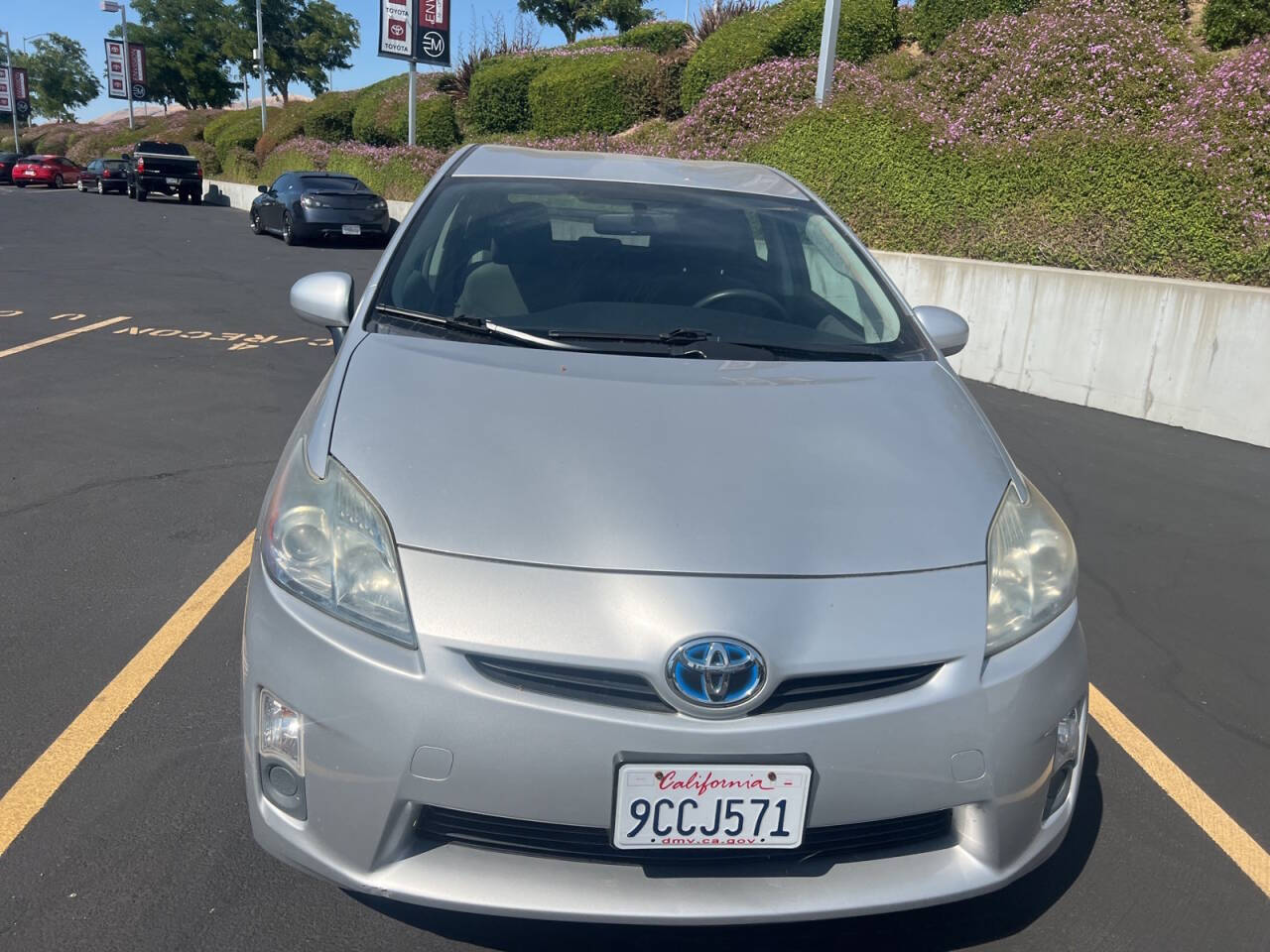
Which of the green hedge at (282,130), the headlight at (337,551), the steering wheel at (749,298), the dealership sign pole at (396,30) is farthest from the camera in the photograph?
the green hedge at (282,130)

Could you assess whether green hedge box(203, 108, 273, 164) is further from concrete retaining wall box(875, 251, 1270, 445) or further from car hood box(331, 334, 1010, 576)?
car hood box(331, 334, 1010, 576)

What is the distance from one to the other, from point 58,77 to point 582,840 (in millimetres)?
104658

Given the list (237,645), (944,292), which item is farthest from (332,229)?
(237,645)

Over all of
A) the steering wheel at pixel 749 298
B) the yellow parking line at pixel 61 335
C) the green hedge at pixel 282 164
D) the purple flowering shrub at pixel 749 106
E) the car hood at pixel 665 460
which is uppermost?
the purple flowering shrub at pixel 749 106

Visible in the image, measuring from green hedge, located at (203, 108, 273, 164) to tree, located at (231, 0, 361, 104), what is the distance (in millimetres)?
20129

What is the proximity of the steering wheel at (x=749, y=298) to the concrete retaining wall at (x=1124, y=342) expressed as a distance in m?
5.51

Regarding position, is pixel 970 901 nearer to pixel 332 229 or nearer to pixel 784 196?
pixel 784 196

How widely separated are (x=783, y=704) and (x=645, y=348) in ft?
4.18

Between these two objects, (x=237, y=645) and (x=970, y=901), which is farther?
(x=237, y=645)

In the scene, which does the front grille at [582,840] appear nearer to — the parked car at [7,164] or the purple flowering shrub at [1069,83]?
the purple flowering shrub at [1069,83]

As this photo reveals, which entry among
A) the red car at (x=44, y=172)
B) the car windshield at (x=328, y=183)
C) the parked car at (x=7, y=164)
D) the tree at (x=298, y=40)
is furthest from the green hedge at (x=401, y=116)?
the tree at (x=298, y=40)

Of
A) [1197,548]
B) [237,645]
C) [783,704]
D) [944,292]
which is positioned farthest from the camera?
[944,292]

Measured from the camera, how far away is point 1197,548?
5.18 metres

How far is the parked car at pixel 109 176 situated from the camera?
3800cm
